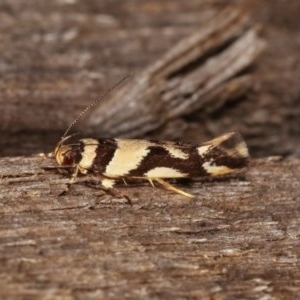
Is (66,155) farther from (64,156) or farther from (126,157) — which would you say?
(126,157)

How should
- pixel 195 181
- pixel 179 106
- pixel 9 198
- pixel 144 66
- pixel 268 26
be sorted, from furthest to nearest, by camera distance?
pixel 268 26 < pixel 144 66 < pixel 179 106 < pixel 195 181 < pixel 9 198

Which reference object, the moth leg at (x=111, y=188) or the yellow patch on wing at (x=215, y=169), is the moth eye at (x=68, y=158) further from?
the yellow patch on wing at (x=215, y=169)

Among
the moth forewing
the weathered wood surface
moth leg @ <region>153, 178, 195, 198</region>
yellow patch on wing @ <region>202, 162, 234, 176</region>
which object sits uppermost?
the moth forewing

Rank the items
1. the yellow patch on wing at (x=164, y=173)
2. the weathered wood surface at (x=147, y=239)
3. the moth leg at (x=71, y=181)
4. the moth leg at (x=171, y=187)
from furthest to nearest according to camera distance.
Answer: the yellow patch on wing at (x=164, y=173) → the moth leg at (x=171, y=187) → the moth leg at (x=71, y=181) → the weathered wood surface at (x=147, y=239)

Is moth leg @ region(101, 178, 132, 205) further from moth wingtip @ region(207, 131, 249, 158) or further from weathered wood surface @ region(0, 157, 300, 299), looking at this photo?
moth wingtip @ region(207, 131, 249, 158)

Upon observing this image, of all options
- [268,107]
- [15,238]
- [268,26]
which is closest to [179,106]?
[268,107]

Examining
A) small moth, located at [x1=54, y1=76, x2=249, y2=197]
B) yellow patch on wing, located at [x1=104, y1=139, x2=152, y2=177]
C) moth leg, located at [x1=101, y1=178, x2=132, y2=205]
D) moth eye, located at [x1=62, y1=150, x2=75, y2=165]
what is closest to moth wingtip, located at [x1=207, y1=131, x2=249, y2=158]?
small moth, located at [x1=54, y1=76, x2=249, y2=197]

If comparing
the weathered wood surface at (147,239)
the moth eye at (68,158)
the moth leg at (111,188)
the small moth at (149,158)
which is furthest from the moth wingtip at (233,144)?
the moth eye at (68,158)

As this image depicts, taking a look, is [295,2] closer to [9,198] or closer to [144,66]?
[144,66]
